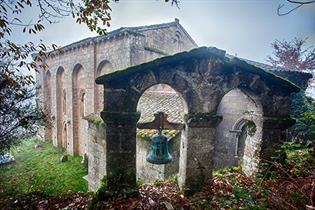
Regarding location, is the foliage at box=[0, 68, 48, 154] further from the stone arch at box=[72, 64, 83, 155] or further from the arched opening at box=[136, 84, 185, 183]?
the stone arch at box=[72, 64, 83, 155]

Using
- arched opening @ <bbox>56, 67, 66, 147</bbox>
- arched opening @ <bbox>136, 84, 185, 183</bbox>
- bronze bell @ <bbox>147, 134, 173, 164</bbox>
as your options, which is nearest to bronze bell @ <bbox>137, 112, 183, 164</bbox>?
bronze bell @ <bbox>147, 134, 173, 164</bbox>

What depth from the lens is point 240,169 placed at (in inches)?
224

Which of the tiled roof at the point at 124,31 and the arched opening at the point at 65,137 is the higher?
the tiled roof at the point at 124,31

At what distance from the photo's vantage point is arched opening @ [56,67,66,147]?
17.6 meters

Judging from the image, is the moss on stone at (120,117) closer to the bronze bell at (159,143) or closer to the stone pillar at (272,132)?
the bronze bell at (159,143)

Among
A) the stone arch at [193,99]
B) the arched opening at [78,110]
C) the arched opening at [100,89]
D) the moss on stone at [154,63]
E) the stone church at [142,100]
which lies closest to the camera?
the moss on stone at [154,63]

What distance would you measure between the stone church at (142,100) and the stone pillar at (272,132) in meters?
0.12

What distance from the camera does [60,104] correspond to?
706 inches

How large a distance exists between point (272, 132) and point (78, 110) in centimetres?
1440

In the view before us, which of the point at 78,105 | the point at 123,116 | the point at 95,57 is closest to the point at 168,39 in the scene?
the point at 95,57

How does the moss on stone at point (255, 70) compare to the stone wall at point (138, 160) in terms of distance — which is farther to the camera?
the stone wall at point (138, 160)

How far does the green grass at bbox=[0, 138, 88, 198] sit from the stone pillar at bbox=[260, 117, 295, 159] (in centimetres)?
930

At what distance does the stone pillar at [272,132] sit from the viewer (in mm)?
4516

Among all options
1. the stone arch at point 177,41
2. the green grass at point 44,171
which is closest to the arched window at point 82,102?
the green grass at point 44,171
